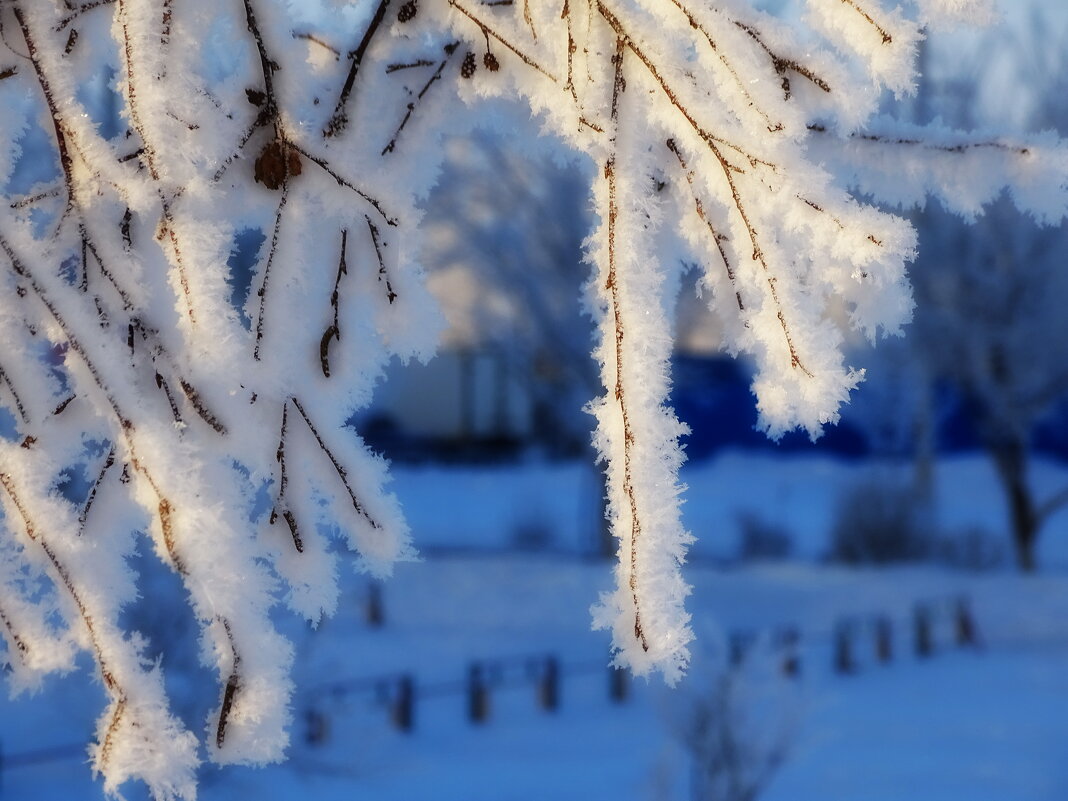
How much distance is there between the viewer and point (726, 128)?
1197mm

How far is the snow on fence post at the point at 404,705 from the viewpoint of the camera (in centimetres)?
817

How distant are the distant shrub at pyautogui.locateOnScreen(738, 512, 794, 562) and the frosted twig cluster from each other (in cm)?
1443

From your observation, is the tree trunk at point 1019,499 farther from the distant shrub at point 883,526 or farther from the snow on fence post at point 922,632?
the snow on fence post at point 922,632

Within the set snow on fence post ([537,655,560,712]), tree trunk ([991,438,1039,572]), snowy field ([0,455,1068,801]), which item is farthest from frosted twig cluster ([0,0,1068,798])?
tree trunk ([991,438,1039,572])

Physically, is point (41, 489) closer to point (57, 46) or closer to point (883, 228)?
point (57, 46)

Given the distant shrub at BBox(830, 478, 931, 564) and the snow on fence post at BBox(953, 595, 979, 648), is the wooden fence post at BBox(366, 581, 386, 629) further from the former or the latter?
the distant shrub at BBox(830, 478, 931, 564)

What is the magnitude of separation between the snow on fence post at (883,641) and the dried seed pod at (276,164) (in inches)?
413

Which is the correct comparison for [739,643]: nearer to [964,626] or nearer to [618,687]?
[618,687]

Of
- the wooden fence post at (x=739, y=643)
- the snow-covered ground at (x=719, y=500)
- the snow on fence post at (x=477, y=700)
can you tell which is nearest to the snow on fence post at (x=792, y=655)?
the wooden fence post at (x=739, y=643)

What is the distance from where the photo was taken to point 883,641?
35.6 ft

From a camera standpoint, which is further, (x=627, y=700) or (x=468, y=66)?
(x=627, y=700)

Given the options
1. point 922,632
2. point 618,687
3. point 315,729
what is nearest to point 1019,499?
point 922,632

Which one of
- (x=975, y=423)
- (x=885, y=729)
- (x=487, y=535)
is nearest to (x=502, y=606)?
(x=487, y=535)

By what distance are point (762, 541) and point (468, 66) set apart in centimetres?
1463
